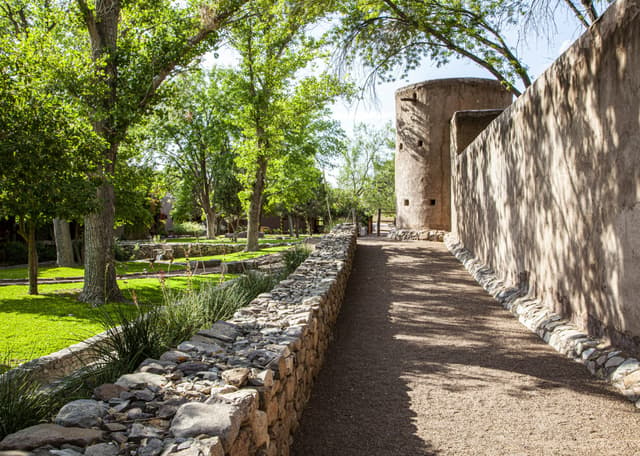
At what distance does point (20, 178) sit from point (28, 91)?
1.57 metres

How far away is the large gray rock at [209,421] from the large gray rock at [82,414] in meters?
0.40

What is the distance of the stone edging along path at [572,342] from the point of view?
4.15m

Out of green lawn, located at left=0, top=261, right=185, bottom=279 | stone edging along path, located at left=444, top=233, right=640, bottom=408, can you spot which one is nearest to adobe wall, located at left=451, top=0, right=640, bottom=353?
stone edging along path, located at left=444, top=233, right=640, bottom=408

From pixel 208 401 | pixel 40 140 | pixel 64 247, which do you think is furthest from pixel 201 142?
pixel 208 401

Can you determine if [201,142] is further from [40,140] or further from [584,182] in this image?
[584,182]

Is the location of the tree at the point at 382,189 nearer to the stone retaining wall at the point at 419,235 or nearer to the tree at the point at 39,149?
the stone retaining wall at the point at 419,235

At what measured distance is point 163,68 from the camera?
35.1 ft

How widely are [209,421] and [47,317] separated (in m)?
8.54

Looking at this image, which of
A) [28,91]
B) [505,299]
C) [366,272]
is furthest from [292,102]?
[505,299]

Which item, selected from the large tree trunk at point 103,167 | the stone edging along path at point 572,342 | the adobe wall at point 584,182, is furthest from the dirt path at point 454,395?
the large tree trunk at point 103,167

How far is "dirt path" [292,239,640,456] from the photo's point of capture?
355cm

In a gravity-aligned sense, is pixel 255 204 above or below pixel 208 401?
above

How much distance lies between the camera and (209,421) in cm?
219

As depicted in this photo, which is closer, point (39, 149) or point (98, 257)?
point (39, 149)
